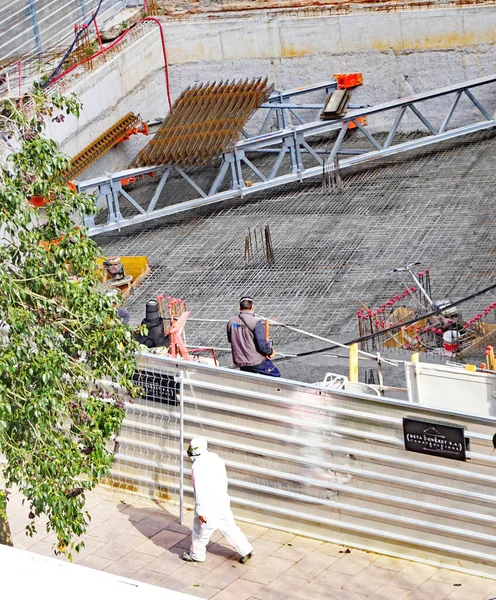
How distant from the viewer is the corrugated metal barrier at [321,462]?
1190 cm

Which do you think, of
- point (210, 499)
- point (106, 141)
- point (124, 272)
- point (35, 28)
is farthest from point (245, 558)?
point (35, 28)

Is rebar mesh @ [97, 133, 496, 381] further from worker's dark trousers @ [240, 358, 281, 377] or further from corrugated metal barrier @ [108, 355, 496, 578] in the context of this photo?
corrugated metal barrier @ [108, 355, 496, 578]

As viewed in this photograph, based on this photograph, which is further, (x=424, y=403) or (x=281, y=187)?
(x=281, y=187)

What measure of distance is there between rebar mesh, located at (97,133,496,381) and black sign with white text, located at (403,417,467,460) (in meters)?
4.09

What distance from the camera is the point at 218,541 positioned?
515 inches

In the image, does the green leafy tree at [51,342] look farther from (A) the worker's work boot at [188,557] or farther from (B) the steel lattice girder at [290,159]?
(B) the steel lattice girder at [290,159]

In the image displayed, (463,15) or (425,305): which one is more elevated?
(463,15)

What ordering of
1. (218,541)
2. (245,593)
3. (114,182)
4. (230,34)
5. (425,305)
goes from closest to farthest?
(245,593) → (218,541) → (425,305) → (114,182) → (230,34)

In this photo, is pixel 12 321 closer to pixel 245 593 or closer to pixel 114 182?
pixel 245 593

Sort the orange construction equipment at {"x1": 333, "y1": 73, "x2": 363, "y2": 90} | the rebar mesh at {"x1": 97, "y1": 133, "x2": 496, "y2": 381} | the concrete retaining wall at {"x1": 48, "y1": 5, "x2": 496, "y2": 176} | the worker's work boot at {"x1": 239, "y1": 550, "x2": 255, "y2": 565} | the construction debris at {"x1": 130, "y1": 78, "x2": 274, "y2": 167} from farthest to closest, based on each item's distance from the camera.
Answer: the orange construction equipment at {"x1": 333, "y1": 73, "x2": 363, "y2": 90}
the concrete retaining wall at {"x1": 48, "y1": 5, "x2": 496, "y2": 176}
the construction debris at {"x1": 130, "y1": 78, "x2": 274, "y2": 167}
the rebar mesh at {"x1": 97, "y1": 133, "x2": 496, "y2": 381}
the worker's work boot at {"x1": 239, "y1": 550, "x2": 255, "y2": 565}

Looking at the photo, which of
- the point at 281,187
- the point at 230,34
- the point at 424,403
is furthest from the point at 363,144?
the point at 424,403

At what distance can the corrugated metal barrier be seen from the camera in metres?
11.9

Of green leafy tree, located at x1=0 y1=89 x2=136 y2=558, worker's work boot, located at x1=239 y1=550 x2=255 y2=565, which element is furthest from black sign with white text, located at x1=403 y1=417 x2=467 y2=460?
green leafy tree, located at x1=0 y1=89 x2=136 y2=558

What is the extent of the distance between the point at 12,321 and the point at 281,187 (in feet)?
44.5
